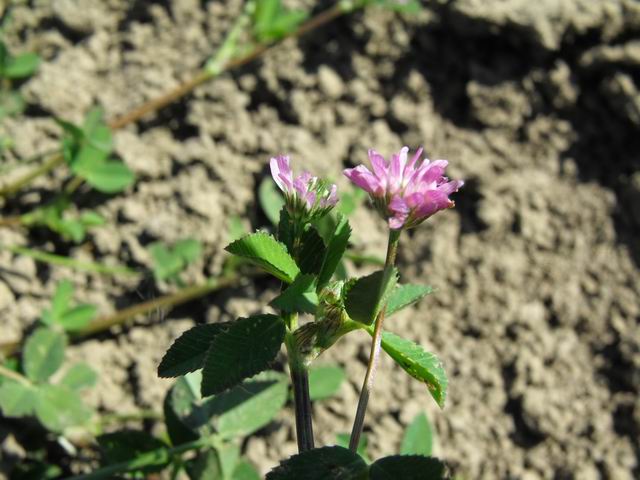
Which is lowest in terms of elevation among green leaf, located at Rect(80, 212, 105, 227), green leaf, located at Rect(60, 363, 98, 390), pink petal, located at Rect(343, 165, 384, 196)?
green leaf, located at Rect(60, 363, 98, 390)

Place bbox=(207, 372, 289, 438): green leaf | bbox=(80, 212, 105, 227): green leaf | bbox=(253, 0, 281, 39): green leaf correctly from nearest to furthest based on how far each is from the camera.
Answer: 1. bbox=(207, 372, 289, 438): green leaf
2. bbox=(80, 212, 105, 227): green leaf
3. bbox=(253, 0, 281, 39): green leaf

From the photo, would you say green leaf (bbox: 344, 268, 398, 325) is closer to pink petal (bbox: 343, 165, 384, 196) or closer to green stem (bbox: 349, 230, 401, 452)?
green stem (bbox: 349, 230, 401, 452)

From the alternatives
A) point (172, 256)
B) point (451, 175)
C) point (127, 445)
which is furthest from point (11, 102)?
point (451, 175)

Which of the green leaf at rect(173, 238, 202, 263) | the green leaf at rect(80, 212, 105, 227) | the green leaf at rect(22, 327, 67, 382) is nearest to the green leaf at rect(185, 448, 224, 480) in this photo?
the green leaf at rect(22, 327, 67, 382)

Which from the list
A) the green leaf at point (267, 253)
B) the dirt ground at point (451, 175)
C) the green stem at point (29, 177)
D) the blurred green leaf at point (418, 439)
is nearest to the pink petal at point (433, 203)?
the green leaf at point (267, 253)

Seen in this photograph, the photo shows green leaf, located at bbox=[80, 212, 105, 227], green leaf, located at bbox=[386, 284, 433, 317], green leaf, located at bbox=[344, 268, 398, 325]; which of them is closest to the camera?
green leaf, located at bbox=[344, 268, 398, 325]

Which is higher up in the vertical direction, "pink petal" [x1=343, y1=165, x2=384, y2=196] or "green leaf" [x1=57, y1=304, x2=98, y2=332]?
"pink petal" [x1=343, y1=165, x2=384, y2=196]

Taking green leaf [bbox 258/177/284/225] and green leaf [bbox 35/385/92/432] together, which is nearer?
green leaf [bbox 35/385/92/432]

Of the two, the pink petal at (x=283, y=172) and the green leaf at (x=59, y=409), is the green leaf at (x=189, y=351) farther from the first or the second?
the green leaf at (x=59, y=409)
